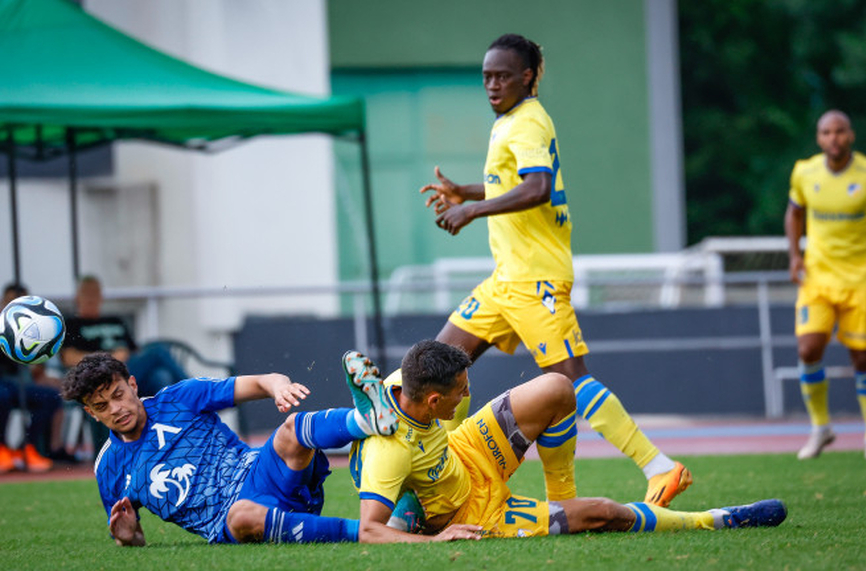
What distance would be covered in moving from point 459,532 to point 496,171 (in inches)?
81.7

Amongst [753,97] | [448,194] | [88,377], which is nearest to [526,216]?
[448,194]

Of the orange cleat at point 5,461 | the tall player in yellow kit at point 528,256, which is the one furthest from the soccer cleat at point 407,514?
the orange cleat at point 5,461

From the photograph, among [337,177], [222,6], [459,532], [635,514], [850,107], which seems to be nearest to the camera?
[459,532]

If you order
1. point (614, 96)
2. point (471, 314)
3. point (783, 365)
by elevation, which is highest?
point (614, 96)

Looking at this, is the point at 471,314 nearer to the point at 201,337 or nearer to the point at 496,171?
the point at 496,171

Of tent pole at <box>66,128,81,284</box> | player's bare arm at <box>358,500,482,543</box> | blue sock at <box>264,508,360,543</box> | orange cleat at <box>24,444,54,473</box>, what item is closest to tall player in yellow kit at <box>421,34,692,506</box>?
blue sock at <box>264,508,360,543</box>

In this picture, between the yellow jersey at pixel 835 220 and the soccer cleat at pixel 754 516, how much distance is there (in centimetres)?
383

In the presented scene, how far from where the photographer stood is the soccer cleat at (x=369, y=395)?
180 inches

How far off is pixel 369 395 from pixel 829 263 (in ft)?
16.4

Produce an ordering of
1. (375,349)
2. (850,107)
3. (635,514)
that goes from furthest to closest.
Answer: (850,107) → (375,349) → (635,514)

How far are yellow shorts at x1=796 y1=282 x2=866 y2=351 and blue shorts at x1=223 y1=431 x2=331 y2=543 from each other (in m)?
4.70

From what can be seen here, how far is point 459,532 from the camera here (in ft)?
15.2

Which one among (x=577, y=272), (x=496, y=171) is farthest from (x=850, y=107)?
(x=496, y=171)

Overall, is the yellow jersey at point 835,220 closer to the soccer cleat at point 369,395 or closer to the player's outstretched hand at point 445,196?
the player's outstretched hand at point 445,196
